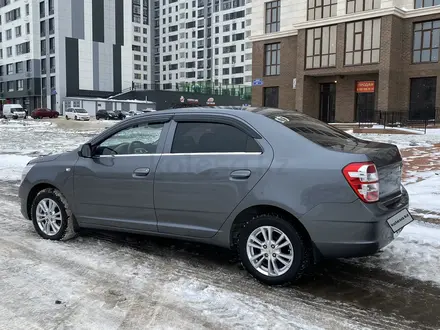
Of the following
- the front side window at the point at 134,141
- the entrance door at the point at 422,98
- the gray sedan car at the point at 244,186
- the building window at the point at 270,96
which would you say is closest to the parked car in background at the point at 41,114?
the building window at the point at 270,96

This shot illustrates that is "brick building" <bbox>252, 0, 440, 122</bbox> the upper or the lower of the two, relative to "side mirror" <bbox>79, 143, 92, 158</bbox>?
upper

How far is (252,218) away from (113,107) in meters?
71.1

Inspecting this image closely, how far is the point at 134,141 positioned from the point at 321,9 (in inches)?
1272

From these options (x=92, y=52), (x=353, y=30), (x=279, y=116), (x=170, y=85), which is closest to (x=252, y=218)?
(x=279, y=116)

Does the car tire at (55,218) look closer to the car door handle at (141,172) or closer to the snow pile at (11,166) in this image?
the car door handle at (141,172)

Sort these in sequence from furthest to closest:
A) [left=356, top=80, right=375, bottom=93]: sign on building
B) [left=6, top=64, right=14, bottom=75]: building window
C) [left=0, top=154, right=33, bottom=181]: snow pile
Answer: [left=6, top=64, right=14, bottom=75]: building window, [left=356, top=80, right=375, bottom=93]: sign on building, [left=0, top=154, right=33, bottom=181]: snow pile

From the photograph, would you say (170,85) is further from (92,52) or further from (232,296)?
(232,296)

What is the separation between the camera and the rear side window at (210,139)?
4.45m

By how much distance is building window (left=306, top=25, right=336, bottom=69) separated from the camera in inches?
1315

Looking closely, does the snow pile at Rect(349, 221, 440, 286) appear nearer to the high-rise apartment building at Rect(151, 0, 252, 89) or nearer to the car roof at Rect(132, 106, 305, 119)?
the car roof at Rect(132, 106, 305, 119)

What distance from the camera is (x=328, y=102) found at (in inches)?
1441

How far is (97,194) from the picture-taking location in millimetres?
5223

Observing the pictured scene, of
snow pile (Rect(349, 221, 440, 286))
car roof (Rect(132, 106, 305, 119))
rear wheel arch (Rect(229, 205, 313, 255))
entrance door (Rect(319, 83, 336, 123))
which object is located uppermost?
entrance door (Rect(319, 83, 336, 123))

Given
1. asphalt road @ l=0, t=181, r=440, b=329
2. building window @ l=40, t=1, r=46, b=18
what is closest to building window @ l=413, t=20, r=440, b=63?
A: asphalt road @ l=0, t=181, r=440, b=329
